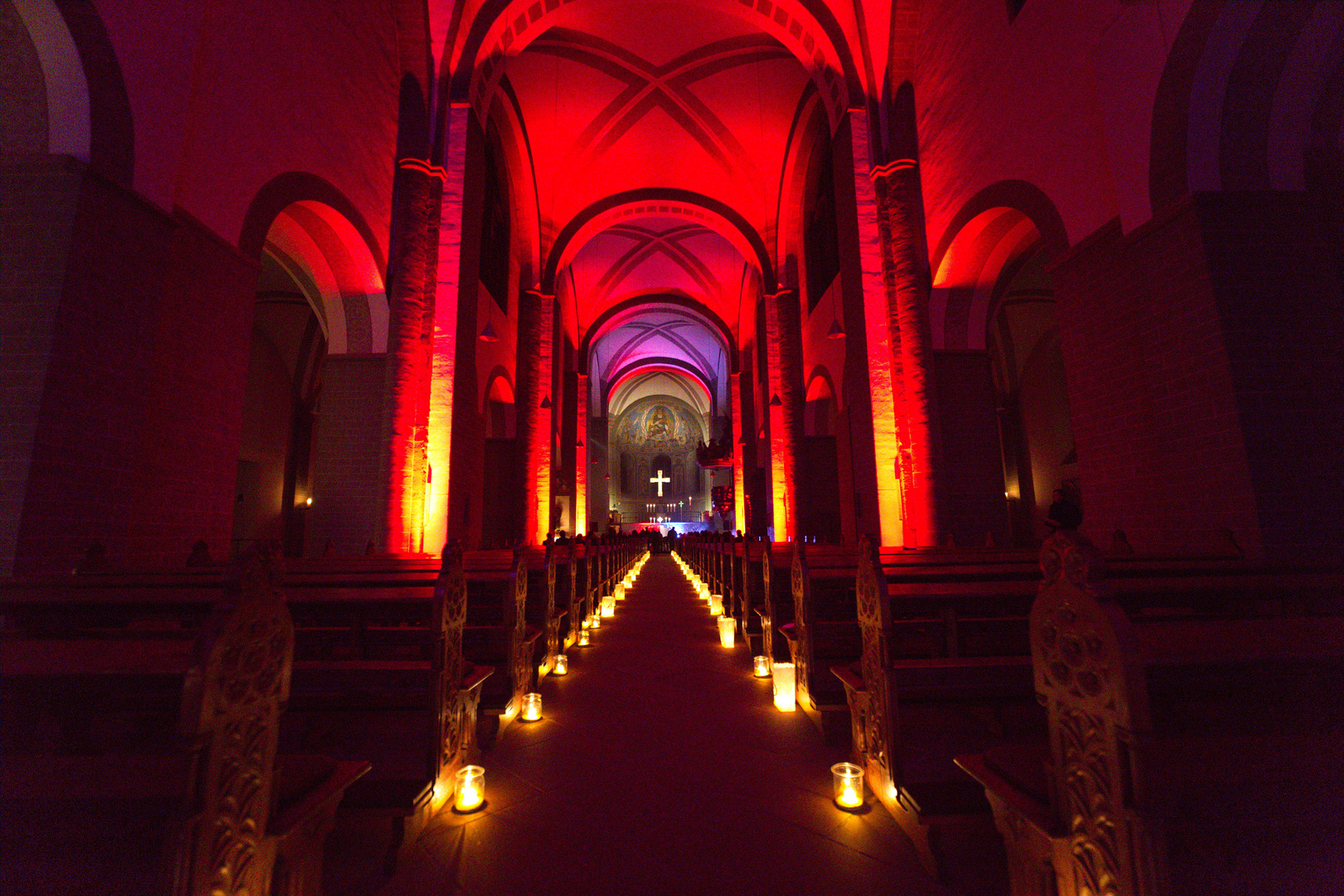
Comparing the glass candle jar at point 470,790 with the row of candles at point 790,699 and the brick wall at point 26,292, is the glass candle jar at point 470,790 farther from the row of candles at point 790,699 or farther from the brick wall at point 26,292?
the brick wall at point 26,292

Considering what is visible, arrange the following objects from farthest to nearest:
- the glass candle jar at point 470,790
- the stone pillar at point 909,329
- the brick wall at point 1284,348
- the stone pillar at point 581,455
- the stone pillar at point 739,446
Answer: the stone pillar at point 581,455 → the stone pillar at point 739,446 → the stone pillar at point 909,329 → the brick wall at point 1284,348 → the glass candle jar at point 470,790

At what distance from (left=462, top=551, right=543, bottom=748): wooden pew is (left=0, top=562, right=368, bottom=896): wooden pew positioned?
46.4 inches

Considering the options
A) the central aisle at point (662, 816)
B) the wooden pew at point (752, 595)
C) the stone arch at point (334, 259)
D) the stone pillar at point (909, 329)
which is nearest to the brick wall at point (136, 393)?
the stone arch at point (334, 259)

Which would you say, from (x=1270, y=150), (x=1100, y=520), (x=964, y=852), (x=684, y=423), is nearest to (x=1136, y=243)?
(x=1270, y=150)

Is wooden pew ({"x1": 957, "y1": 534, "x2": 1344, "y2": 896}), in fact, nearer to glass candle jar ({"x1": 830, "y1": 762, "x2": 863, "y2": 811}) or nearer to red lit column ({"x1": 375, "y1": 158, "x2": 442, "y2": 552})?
glass candle jar ({"x1": 830, "y1": 762, "x2": 863, "y2": 811})

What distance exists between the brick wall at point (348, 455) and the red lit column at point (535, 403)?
4071 millimetres

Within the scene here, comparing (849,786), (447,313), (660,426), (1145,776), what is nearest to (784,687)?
(849,786)

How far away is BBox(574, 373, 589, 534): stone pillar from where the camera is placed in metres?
16.8

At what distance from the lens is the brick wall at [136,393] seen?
131 inches

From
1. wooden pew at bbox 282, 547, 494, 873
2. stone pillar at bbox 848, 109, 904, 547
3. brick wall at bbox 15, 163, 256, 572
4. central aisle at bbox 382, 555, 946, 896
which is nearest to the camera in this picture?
central aisle at bbox 382, 555, 946, 896

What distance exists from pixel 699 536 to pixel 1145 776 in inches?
381

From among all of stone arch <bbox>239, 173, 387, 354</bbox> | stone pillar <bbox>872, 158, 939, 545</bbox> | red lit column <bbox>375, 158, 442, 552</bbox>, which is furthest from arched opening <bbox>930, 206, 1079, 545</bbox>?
stone arch <bbox>239, 173, 387, 354</bbox>

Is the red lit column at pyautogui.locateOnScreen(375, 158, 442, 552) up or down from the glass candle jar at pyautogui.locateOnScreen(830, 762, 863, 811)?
up

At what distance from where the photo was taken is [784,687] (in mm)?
2912
